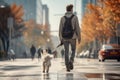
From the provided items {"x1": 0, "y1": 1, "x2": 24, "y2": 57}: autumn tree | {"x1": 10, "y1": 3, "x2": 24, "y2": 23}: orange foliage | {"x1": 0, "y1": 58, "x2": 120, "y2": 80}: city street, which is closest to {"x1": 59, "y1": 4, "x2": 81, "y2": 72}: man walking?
{"x1": 0, "y1": 58, "x2": 120, "y2": 80}: city street

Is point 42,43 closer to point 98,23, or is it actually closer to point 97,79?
point 98,23

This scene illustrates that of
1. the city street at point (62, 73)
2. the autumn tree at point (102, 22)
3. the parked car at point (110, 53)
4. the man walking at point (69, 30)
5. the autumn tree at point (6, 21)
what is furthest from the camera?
the autumn tree at point (6, 21)

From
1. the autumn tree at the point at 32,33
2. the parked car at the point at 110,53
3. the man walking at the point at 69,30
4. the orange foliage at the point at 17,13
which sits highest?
the man walking at the point at 69,30

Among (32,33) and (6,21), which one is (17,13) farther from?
(32,33)

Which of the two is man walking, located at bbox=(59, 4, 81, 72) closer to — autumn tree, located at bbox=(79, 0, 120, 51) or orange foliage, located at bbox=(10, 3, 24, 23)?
autumn tree, located at bbox=(79, 0, 120, 51)

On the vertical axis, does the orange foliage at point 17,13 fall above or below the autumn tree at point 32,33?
above

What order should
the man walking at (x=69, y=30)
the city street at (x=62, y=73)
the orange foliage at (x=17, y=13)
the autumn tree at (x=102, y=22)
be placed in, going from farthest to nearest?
the orange foliage at (x=17, y=13) → the autumn tree at (x=102, y=22) → the man walking at (x=69, y=30) → the city street at (x=62, y=73)

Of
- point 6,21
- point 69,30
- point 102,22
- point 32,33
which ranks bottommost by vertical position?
point 32,33

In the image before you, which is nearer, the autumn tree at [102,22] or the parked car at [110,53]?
the parked car at [110,53]

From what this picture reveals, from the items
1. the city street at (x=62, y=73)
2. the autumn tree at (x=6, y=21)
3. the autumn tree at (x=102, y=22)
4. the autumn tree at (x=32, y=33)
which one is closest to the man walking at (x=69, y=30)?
the city street at (x=62, y=73)

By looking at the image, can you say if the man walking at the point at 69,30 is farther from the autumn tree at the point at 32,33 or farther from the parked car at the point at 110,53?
the autumn tree at the point at 32,33

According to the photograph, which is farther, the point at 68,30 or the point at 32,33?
the point at 32,33

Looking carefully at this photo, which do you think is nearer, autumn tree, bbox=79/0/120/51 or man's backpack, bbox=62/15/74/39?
man's backpack, bbox=62/15/74/39

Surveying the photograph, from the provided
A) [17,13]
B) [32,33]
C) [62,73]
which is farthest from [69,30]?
[32,33]
